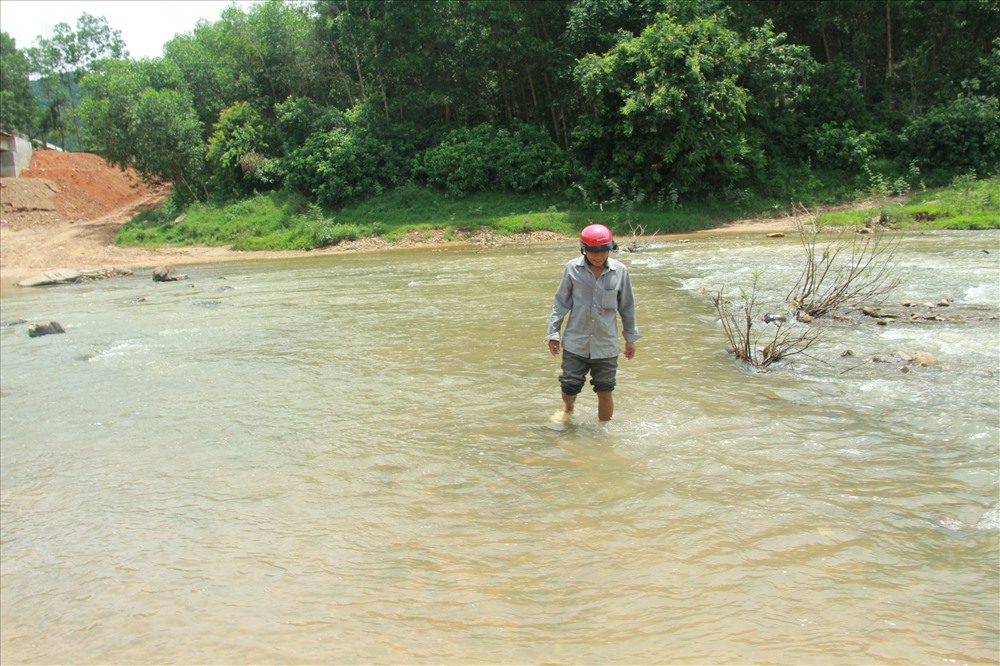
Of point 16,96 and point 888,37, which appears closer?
point 888,37

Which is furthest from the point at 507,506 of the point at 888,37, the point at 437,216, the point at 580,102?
the point at 888,37

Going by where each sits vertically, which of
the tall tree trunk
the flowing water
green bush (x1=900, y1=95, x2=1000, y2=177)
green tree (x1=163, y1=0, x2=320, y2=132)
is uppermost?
green tree (x1=163, y1=0, x2=320, y2=132)

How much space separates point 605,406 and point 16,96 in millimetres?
60234

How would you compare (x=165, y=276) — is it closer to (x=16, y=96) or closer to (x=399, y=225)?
(x=399, y=225)

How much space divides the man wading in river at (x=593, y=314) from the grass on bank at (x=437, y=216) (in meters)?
17.8

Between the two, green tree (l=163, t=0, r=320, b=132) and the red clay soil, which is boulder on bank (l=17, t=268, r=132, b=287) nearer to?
the red clay soil

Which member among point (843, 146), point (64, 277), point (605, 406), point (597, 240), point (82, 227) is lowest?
point (605, 406)

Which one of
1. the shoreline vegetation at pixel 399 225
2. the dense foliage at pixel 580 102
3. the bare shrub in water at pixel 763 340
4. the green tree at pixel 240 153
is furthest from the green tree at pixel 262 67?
the bare shrub in water at pixel 763 340

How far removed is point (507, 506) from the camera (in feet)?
15.9

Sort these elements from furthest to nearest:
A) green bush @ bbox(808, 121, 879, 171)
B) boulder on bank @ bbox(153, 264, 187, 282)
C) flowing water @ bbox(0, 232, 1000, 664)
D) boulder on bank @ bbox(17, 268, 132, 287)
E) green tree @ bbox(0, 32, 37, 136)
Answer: green tree @ bbox(0, 32, 37, 136) → green bush @ bbox(808, 121, 879, 171) → boulder on bank @ bbox(17, 268, 132, 287) → boulder on bank @ bbox(153, 264, 187, 282) → flowing water @ bbox(0, 232, 1000, 664)

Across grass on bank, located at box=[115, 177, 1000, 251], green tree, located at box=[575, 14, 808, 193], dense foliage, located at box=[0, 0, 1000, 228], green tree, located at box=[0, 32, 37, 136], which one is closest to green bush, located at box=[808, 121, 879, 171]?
dense foliage, located at box=[0, 0, 1000, 228]

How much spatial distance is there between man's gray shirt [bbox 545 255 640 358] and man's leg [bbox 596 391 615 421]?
1.40ft

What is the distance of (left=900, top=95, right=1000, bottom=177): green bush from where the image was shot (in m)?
24.6

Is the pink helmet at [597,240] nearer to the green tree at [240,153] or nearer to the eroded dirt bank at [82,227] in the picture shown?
the eroded dirt bank at [82,227]
